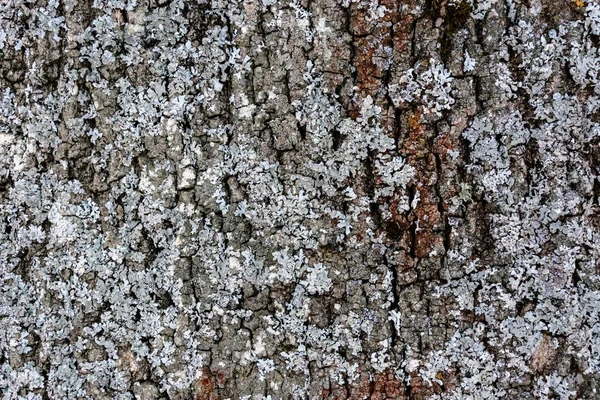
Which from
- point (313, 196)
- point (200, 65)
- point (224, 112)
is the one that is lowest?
point (313, 196)

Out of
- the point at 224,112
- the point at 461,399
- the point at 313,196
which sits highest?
the point at 224,112

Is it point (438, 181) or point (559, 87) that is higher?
point (559, 87)

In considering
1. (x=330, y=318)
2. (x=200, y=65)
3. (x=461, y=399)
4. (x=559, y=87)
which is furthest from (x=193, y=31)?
(x=461, y=399)

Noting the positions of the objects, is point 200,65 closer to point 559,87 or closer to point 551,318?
point 559,87

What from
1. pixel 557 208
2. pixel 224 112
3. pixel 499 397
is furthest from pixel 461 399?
pixel 224 112

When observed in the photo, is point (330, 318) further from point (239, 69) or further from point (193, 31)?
point (193, 31)

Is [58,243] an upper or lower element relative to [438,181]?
lower
